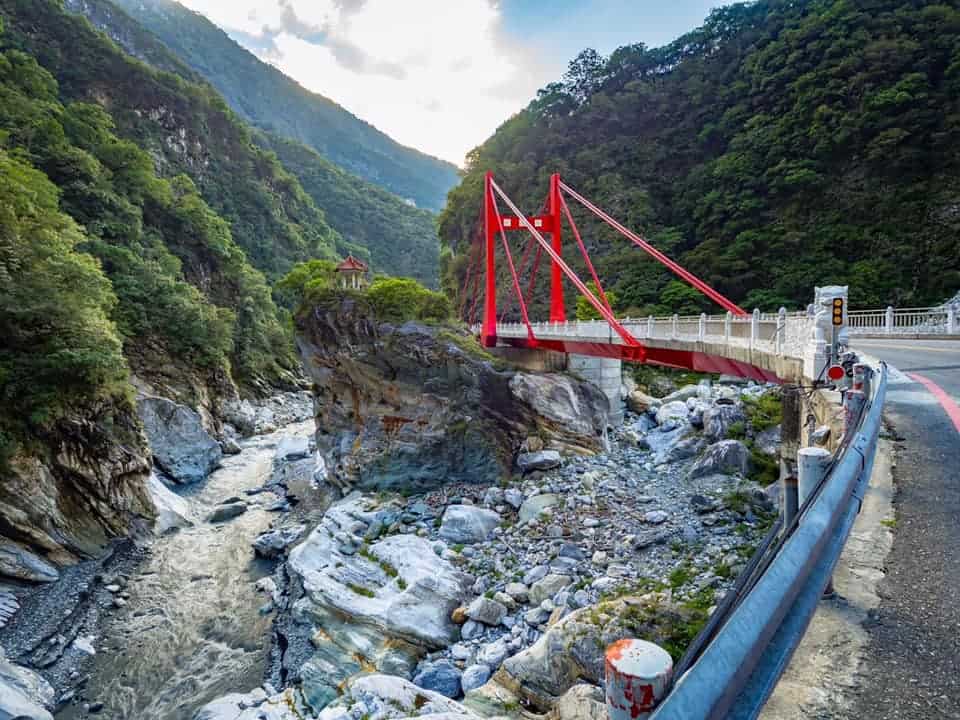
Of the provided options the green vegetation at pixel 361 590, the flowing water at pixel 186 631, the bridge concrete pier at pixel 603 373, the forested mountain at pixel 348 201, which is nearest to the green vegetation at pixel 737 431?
the bridge concrete pier at pixel 603 373

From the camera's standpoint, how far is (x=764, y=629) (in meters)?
0.97

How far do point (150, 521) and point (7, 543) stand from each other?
3.09m

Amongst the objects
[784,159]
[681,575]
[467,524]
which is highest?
[784,159]

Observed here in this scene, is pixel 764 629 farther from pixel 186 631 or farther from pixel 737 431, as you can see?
pixel 737 431

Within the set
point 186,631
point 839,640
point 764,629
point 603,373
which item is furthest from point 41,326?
point 839,640

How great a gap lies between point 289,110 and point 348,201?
199ft

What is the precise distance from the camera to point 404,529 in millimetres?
10711

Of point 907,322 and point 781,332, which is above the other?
point 781,332

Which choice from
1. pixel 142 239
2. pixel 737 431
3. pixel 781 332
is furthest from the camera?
pixel 142 239

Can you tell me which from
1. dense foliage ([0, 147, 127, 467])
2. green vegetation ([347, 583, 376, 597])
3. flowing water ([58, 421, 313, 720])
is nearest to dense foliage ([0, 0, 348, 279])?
dense foliage ([0, 147, 127, 467])

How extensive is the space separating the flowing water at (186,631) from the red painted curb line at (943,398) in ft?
31.8

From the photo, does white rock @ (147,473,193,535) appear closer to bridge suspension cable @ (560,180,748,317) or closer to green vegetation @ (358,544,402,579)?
green vegetation @ (358,544,402,579)

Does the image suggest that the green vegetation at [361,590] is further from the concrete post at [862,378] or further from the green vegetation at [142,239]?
the green vegetation at [142,239]

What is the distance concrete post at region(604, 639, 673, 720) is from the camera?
0.80m
